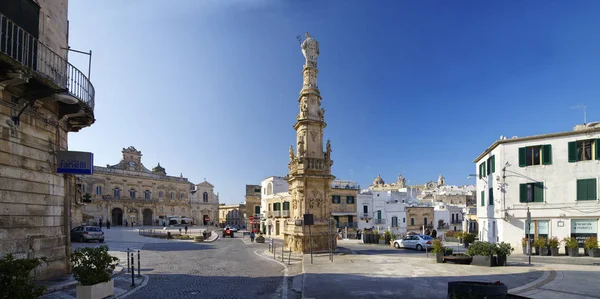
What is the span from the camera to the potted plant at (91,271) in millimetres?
10180

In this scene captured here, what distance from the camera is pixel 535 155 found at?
24453mm

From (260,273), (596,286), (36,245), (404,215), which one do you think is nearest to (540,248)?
(596,286)

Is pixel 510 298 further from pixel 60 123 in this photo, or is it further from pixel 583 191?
pixel 583 191

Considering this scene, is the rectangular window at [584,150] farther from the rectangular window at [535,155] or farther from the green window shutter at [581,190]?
the green window shutter at [581,190]

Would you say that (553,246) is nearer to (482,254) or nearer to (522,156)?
(522,156)

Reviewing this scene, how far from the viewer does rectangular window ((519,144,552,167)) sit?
2388 centimetres

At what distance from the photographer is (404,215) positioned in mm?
55625

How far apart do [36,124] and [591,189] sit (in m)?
26.7

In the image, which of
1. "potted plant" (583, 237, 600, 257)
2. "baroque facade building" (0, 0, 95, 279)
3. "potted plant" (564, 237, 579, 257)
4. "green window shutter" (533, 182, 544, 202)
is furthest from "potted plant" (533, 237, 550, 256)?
"baroque facade building" (0, 0, 95, 279)

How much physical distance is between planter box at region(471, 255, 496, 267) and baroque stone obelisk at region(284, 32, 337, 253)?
830cm

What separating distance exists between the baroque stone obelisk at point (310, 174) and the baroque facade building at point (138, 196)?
1920 inches

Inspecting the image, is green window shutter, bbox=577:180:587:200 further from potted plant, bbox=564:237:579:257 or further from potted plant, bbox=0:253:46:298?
potted plant, bbox=0:253:46:298

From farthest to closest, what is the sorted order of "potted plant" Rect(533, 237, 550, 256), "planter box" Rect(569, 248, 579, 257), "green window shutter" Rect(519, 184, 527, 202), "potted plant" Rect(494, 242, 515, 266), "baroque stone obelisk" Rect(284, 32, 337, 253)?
"green window shutter" Rect(519, 184, 527, 202) < "baroque stone obelisk" Rect(284, 32, 337, 253) < "potted plant" Rect(533, 237, 550, 256) < "planter box" Rect(569, 248, 579, 257) < "potted plant" Rect(494, 242, 515, 266)

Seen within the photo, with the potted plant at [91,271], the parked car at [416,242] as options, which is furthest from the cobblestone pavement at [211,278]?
the parked car at [416,242]
